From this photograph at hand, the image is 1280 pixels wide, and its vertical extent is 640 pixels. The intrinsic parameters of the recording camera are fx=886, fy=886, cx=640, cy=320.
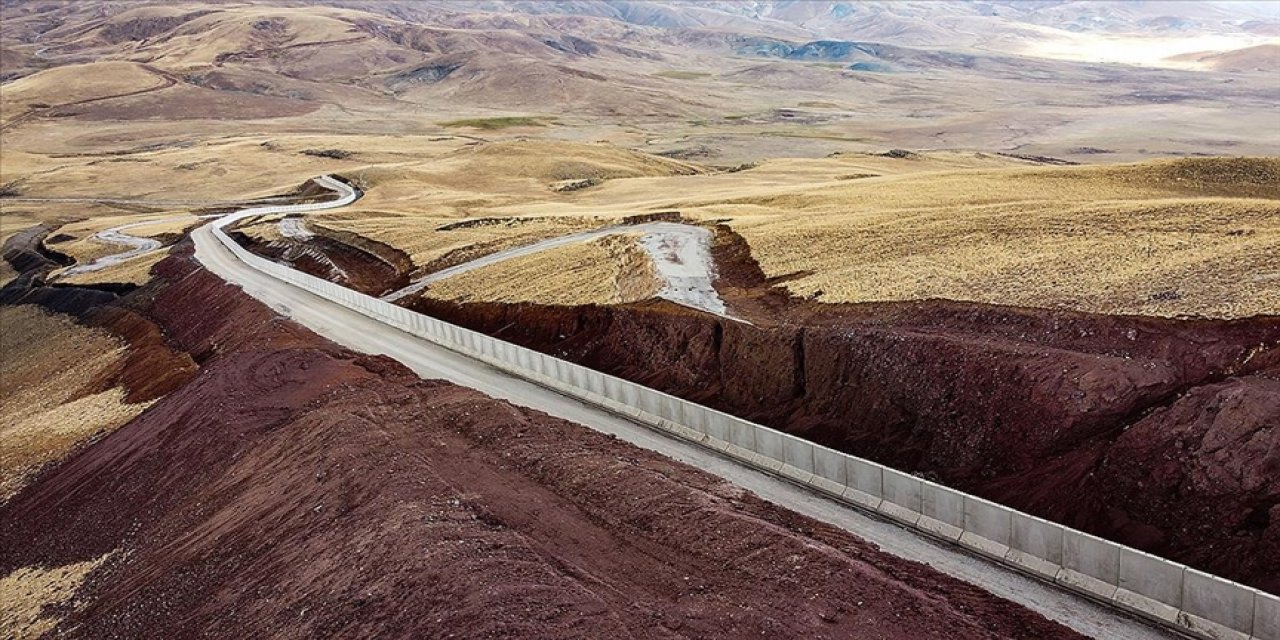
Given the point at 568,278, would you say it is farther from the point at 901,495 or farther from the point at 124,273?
the point at 124,273

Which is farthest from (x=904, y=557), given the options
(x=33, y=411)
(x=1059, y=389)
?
(x=33, y=411)

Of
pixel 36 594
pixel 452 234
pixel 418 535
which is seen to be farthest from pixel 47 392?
pixel 418 535

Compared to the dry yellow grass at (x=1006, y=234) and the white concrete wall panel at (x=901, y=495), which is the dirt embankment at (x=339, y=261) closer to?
the dry yellow grass at (x=1006, y=234)

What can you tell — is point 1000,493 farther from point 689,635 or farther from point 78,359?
point 78,359

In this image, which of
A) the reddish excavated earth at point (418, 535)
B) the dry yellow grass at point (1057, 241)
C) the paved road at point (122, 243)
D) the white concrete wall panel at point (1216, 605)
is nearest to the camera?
the white concrete wall panel at point (1216, 605)

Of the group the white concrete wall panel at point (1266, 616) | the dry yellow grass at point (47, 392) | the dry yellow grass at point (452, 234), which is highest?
the white concrete wall panel at point (1266, 616)

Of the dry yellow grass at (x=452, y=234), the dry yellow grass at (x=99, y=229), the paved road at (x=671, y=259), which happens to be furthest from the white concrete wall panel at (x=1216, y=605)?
the dry yellow grass at (x=99, y=229)
